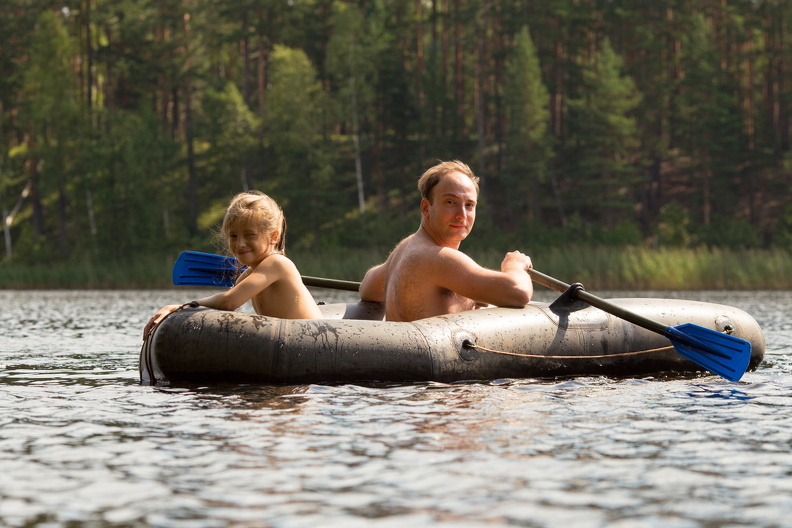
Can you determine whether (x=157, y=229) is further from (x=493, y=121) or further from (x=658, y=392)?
(x=658, y=392)

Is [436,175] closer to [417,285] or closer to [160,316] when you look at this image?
[417,285]

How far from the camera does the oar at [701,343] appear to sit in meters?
7.63

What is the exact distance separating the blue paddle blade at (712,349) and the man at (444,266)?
1.13 meters

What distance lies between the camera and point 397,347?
23.4 feet

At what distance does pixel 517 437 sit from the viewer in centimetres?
525

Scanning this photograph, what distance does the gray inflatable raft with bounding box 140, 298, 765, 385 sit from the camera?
272 inches

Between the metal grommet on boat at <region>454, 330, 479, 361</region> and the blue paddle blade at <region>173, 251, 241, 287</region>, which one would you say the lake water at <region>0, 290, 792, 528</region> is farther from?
the blue paddle blade at <region>173, 251, 241, 287</region>

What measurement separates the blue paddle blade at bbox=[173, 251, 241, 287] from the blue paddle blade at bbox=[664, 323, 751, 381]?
3140 millimetres

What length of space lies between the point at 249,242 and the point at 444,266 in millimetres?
1248

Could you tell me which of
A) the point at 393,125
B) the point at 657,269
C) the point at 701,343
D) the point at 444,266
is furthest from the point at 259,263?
the point at 393,125

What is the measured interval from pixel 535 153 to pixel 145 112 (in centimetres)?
1504

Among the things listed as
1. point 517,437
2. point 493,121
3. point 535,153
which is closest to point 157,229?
point 535,153

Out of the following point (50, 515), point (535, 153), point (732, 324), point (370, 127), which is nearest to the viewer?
point (50, 515)

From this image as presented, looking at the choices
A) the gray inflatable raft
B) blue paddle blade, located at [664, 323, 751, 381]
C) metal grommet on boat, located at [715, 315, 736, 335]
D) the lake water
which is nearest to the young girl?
the gray inflatable raft
